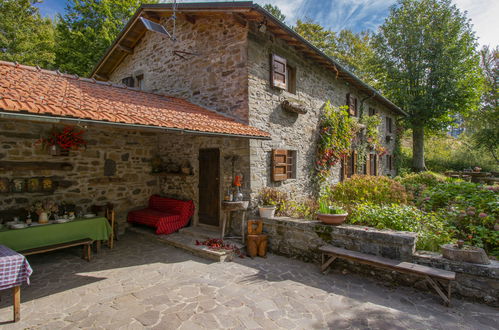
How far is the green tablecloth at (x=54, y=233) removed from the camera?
4586 millimetres

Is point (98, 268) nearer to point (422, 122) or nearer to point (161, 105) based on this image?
point (161, 105)

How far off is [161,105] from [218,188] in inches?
94.3

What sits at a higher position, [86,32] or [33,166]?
[86,32]

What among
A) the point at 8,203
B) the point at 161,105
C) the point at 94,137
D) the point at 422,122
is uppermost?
the point at 422,122

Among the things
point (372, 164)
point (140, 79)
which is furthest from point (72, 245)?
point (372, 164)

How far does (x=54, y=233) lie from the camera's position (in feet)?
16.6

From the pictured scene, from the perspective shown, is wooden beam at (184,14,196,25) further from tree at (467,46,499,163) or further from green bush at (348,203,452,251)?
tree at (467,46,499,163)

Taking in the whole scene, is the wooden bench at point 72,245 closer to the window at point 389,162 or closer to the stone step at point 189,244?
the stone step at point 189,244

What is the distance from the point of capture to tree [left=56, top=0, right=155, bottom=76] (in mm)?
14422

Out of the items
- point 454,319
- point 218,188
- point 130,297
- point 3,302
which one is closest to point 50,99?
point 3,302

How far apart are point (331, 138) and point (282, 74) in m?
2.88

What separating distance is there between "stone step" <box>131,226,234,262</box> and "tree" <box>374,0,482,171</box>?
1541cm

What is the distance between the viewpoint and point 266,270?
193 inches

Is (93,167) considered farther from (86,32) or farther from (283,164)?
(86,32)
